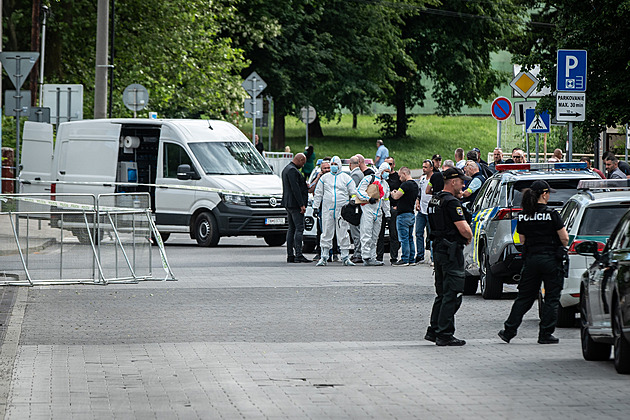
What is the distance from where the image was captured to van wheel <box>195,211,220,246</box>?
25.3 metres

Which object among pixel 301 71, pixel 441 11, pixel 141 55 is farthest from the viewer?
pixel 441 11

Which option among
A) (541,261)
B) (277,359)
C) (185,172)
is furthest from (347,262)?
(277,359)

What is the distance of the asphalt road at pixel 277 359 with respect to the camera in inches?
326

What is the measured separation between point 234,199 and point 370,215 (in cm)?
470

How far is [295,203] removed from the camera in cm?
2206

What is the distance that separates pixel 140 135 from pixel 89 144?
1.25 metres

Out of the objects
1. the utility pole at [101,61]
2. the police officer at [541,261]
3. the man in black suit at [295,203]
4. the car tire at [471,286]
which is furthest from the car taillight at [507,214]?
the utility pole at [101,61]

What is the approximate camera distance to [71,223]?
55.8 ft

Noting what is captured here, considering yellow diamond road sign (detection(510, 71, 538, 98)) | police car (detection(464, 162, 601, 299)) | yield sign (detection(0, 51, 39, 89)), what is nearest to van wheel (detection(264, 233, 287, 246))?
yellow diamond road sign (detection(510, 71, 538, 98))

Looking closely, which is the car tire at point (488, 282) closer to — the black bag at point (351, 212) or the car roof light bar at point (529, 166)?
the car roof light bar at point (529, 166)

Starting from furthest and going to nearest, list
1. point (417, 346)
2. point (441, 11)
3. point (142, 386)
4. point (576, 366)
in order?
point (441, 11) < point (417, 346) < point (576, 366) < point (142, 386)

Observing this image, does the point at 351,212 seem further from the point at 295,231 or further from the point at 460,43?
the point at 460,43

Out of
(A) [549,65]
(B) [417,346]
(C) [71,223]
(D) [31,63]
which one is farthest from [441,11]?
(B) [417,346]

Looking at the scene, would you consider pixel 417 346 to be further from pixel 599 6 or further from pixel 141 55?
pixel 141 55
